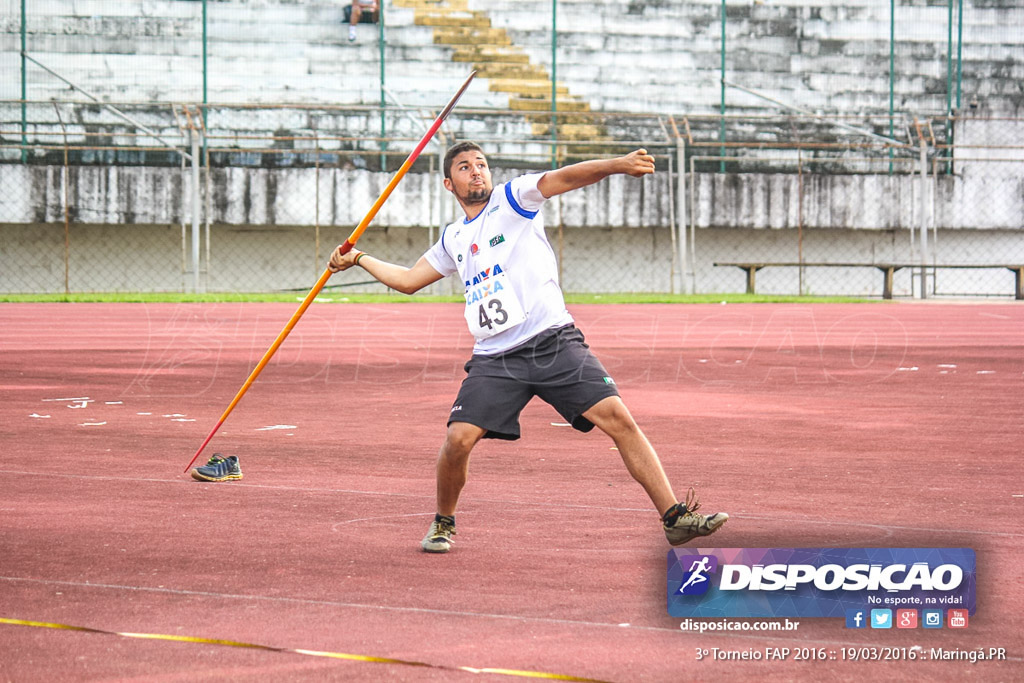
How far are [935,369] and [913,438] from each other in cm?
597

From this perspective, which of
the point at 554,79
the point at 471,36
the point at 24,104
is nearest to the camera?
the point at 24,104

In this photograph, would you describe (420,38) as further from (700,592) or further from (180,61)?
(700,592)

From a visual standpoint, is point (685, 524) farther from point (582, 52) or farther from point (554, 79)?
point (582, 52)

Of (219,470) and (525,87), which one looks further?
(525,87)

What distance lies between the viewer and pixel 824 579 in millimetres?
4449

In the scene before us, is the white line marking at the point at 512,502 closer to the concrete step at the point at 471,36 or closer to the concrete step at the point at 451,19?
the concrete step at the point at 471,36

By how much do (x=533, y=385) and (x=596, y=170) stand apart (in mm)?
1032

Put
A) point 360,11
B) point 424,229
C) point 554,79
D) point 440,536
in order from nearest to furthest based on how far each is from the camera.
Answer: point 440,536 < point 424,229 < point 554,79 < point 360,11

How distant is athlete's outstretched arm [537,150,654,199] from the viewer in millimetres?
5754

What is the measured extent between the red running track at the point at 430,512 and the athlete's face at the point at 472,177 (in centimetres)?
161

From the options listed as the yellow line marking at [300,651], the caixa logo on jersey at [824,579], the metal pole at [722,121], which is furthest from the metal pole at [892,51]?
the yellow line marking at [300,651]

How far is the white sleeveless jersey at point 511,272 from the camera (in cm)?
619

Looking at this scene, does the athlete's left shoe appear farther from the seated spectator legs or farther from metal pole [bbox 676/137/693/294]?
the seated spectator legs

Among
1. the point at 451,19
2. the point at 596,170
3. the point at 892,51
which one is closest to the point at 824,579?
the point at 596,170
